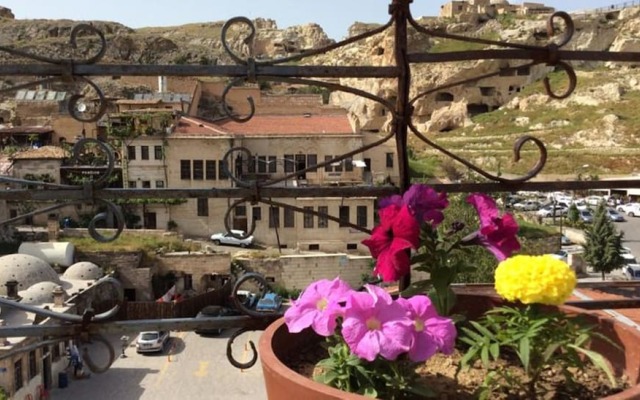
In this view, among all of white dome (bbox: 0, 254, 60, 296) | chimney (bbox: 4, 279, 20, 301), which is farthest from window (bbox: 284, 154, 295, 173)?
chimney (bbox: 4, 279, 20, 301)

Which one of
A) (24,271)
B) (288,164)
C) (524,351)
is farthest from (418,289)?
(288,164)

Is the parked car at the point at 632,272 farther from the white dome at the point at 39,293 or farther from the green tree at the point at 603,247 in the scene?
the white dome at the point at 39,293

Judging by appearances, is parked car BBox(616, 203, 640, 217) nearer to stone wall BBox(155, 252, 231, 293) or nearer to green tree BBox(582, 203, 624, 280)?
green tree BBox(582, 203, 624, 280)

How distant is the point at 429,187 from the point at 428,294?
0.31 metres

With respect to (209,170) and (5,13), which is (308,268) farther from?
(5,13)

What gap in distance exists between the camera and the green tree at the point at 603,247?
71.7 ft

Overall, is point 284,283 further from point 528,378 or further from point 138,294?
point 528,378

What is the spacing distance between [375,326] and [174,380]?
15068mm

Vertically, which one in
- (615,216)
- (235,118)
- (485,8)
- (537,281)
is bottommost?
(615,216)

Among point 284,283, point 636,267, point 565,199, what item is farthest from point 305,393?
point 565,199

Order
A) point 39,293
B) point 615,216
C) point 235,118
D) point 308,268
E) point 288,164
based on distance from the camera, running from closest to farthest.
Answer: point 235,118, point 39,293, point 308,268, point 288,164, point 615,216

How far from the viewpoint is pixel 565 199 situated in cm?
3244

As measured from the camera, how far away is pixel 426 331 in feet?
5.14

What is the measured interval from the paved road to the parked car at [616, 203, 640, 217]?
20833 mm
